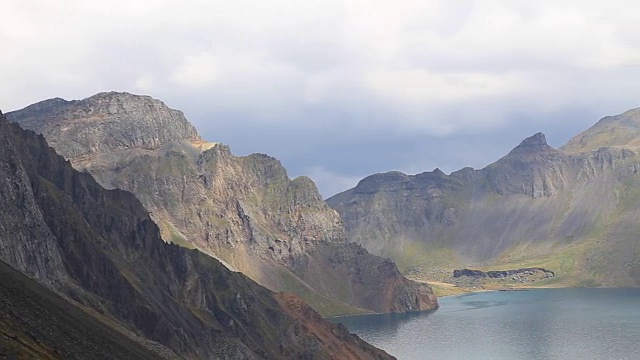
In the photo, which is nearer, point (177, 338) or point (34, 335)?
point (34, 335)

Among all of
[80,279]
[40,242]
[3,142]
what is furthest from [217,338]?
[3,142]

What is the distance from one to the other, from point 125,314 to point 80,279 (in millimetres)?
14816

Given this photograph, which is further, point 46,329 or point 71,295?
point 71,295

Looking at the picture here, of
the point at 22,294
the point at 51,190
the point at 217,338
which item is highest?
the point at 51,190

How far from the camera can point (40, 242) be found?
16175cm

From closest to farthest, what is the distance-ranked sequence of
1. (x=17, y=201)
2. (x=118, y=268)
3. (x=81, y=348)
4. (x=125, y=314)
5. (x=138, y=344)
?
(x=81, y=348), (x=138, y=344), (x=17, y=201), (x=125, y=314), (x=118, y=268)

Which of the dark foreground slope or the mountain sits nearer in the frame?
the dark foreground slope

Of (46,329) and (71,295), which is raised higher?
(71,295)

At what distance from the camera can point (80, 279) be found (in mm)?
180125

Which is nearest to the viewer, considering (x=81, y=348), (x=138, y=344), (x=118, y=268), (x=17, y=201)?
(x=81, y=348)

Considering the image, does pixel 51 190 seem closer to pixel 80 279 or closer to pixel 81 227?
pixel 81 227

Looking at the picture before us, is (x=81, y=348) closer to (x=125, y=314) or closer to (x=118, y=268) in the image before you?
(x=125, y=314)

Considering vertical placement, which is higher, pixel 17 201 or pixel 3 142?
pixel 3 142

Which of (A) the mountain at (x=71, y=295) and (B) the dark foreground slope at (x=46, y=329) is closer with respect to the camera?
(B) the dark foreground slope at (x=46, y=329)
